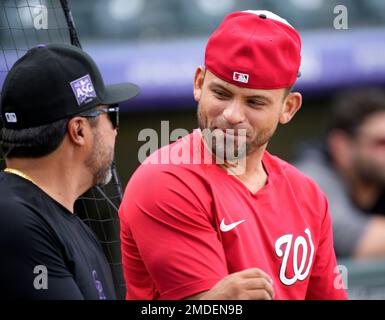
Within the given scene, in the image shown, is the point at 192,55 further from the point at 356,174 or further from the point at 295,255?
the point at 295,255

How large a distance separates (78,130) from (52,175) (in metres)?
0.15

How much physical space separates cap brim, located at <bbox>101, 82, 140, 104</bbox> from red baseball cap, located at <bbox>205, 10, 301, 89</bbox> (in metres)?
0.27

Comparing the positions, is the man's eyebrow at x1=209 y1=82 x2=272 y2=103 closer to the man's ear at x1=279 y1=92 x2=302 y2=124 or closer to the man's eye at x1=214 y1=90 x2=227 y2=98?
the man's eye at x1=214 y1=90 x2=227 y2=98

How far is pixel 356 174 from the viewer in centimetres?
652

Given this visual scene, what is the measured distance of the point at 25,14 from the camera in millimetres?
7098

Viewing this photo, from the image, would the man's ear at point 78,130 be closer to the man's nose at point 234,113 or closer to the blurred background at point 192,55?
the man's nose at point 234,113

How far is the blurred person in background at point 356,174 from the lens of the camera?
6.31 metres

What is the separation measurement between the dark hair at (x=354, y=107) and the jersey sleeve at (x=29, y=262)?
4.40m

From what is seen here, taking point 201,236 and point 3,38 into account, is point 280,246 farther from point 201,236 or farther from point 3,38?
point 3,38

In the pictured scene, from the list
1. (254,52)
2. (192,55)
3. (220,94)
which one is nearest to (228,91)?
(220,94)

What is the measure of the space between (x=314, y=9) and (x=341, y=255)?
286cm

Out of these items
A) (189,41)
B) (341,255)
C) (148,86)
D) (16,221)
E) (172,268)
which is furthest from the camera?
(189,41)

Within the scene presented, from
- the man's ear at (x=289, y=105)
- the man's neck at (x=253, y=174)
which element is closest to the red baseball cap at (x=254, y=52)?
the man's ear at (x=289, y=105)

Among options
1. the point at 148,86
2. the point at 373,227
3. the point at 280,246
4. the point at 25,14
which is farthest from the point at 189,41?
the point at 280,246
